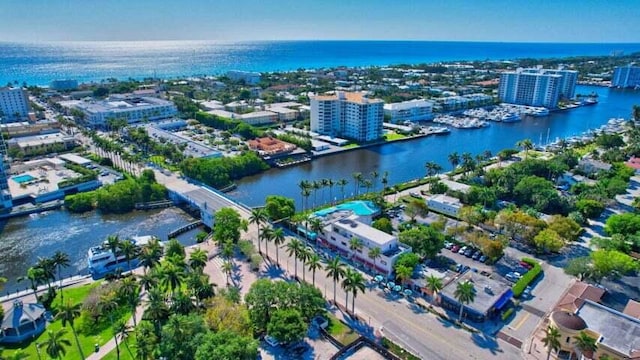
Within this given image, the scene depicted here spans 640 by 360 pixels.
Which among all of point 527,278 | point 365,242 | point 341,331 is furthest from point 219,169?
point 527,278

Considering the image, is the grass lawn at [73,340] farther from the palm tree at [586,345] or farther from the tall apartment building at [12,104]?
the tall apartment building at [12,104]

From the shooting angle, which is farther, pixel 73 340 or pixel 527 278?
pixel 527 278

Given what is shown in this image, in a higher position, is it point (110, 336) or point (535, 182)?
point (535, 182)

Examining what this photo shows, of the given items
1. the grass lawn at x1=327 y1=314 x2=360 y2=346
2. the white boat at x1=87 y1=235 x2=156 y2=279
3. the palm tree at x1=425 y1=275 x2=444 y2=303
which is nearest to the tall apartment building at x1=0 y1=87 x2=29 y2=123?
the white boat at x1=87 y1=235 x2=156 y2=279

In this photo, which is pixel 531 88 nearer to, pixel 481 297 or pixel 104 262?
pixel 481 297

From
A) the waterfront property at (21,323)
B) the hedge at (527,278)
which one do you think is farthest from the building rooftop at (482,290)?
the waterfront property at (21,323)

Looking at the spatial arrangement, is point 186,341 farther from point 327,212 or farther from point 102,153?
point 102,153

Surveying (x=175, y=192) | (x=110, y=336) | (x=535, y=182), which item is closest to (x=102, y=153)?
(x=175, y=192)

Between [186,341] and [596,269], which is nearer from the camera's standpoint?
[186,341]
